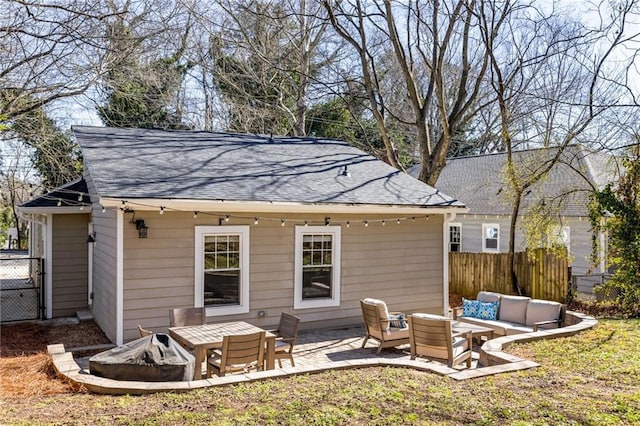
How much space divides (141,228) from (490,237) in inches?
593

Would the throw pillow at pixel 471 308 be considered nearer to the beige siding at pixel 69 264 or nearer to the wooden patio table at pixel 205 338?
the wooden patio table at pixel 205 338

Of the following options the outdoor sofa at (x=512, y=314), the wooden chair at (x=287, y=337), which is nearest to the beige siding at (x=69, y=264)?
the wooden chair at (x=287, y=337)

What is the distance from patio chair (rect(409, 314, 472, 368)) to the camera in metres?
7.82

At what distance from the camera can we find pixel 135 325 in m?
8.81

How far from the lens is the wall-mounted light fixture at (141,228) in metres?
8.68

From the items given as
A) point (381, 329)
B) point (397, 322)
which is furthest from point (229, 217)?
point (397, 322)

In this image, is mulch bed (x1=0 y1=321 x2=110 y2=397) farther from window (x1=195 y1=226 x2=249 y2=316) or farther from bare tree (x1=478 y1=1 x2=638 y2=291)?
bare tree (x1=478 y1=1 x2=638 y2=291)

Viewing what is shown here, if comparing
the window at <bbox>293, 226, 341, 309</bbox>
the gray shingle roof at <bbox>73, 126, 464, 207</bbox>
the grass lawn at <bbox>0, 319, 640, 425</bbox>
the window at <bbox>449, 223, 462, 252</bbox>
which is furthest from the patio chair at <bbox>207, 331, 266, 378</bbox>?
the window at <bbox>449, 223, 462, 252</bbox>

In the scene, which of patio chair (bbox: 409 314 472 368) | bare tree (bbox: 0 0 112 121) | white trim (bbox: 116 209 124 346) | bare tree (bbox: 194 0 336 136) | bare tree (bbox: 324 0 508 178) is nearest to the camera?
patio chair (bbox: 409 314 472 368)

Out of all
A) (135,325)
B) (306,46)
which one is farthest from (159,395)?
(306,46)

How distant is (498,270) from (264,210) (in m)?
8.61

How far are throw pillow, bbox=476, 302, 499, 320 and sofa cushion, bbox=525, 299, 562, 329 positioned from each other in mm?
694

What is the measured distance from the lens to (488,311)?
11.0 meters

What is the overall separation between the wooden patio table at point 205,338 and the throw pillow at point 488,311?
17.5ft
